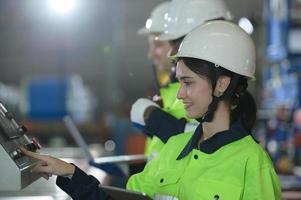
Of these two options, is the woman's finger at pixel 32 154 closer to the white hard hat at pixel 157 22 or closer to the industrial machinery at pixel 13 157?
the industrial machinery at pixel 13 157

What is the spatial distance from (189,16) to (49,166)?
4.22 feet

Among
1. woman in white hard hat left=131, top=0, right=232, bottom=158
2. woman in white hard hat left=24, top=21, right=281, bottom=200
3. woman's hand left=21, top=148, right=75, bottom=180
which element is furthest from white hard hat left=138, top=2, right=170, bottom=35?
woman's hand left=21, top=148, right=75, bottom=180

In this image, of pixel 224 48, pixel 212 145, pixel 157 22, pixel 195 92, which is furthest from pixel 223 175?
pixel 157 22

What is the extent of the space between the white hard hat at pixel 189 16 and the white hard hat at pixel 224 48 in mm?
799

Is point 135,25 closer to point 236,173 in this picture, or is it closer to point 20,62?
point 20,62

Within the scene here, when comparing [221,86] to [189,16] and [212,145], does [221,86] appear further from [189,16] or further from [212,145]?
[189,16]

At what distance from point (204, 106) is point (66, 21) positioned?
11.5 metres

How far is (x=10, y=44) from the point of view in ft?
45.8

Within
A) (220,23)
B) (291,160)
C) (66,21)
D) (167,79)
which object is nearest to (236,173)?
(220,23)

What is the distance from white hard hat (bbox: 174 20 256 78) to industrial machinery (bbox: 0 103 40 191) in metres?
0.55

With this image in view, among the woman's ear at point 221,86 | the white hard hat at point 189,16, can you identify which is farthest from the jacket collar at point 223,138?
the white hard hat at point 189,16

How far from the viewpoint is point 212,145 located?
1690mm

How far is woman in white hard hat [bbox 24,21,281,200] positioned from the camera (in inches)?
62.9

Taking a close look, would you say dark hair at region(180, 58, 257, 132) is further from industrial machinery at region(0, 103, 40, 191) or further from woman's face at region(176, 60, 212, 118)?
industrial machinery at region(0, 103, 40, 191)
